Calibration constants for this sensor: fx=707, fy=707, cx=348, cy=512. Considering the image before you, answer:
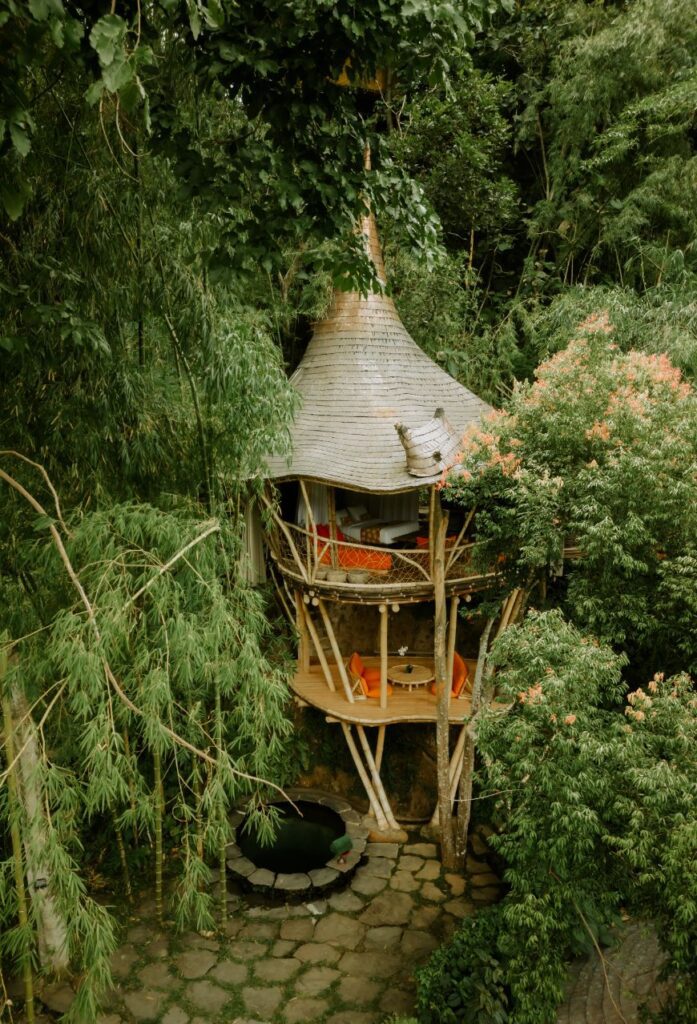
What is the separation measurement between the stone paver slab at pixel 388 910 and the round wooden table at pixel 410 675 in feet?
6.51

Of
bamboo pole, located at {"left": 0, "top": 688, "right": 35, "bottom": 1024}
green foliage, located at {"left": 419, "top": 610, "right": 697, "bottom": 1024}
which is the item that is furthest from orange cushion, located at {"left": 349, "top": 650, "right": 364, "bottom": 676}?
bamboo pole, located at {"left": 0, "top": 688, "right": 35, "bottom": 1024}

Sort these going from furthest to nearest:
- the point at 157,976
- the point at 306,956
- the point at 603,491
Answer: the point at 306,956 < the point at 157,976 < the point at 603,491

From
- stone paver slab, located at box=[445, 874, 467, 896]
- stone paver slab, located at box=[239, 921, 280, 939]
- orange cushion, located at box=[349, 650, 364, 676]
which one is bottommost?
stone paver slab, located at box=[445, 874, 467, 896]

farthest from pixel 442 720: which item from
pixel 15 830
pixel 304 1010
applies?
pixel 15 830

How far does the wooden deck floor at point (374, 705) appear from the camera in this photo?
22.7 ft

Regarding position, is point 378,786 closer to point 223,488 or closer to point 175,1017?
point 175,1017

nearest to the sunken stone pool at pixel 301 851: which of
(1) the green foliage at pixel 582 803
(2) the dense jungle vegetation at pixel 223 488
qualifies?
(2) the dense jungle vegetation at pixel 223 488

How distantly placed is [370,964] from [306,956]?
0.51 meters

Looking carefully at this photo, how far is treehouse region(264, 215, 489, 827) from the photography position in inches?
257

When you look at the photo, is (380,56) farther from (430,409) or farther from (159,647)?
(430,409)

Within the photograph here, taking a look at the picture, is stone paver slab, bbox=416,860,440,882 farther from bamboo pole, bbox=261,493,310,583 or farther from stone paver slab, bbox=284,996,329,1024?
bamboo pole, bbox=261,493,310,583

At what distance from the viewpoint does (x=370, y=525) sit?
7750mm

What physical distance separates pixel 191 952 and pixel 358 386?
5.27 meters

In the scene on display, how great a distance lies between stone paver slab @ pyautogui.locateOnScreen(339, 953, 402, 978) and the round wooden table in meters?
2.52
